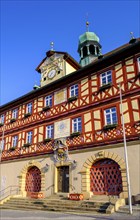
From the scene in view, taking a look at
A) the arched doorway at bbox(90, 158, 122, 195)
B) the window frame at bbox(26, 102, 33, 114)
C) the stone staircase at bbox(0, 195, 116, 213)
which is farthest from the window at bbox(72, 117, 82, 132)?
the window frame at bbox(26, 102, 33, 114)

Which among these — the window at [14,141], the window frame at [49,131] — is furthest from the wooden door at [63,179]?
the window at [14,141]

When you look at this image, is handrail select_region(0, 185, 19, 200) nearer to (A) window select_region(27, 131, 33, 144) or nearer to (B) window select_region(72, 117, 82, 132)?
(A) window select_region(27, 131, 33, 144)

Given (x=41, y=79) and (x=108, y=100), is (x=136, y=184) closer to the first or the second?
(x=108, y=100)

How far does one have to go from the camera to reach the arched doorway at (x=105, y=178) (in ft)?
44.2

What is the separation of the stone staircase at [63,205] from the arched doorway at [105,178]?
0.64 meters

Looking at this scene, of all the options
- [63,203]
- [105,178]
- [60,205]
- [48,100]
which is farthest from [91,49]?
[60,205]

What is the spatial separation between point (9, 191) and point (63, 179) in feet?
21.5

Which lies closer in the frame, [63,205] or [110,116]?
[63,205]

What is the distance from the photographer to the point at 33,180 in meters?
18.5

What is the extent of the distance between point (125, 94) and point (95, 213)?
Result: 797cm

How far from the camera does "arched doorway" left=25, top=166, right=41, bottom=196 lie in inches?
708

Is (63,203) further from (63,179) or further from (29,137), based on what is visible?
(29,137)

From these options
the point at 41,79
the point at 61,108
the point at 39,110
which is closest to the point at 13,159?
the point at 39,110

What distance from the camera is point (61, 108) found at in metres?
18.2
